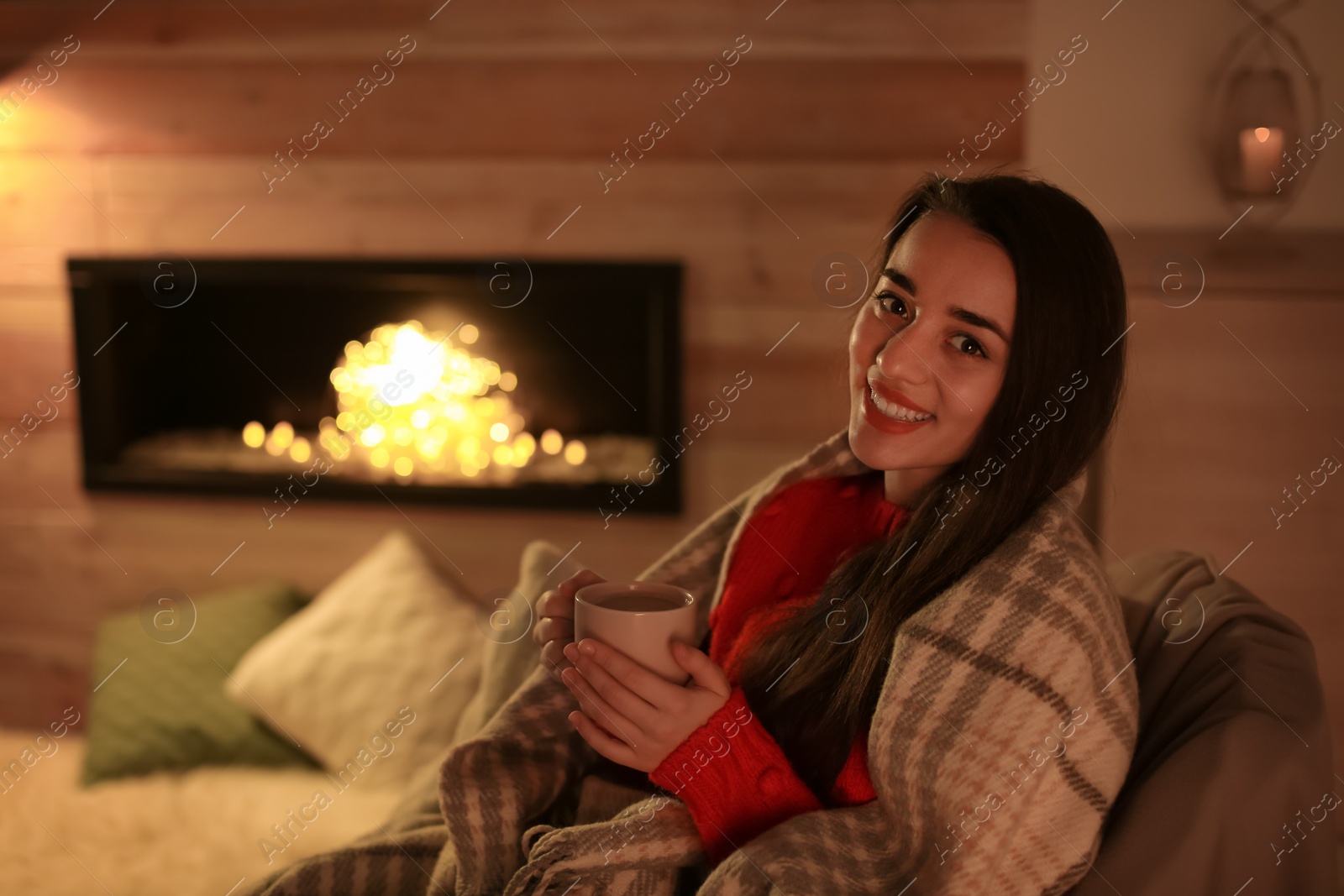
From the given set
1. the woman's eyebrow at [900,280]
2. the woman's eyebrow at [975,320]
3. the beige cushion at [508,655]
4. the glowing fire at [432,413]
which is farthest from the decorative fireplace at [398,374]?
the woman's eyebrow at [975,320]

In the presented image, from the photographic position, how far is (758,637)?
1190mm

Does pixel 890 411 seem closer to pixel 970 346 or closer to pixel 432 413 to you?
pixel 970 346

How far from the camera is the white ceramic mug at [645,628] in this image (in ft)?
3.28

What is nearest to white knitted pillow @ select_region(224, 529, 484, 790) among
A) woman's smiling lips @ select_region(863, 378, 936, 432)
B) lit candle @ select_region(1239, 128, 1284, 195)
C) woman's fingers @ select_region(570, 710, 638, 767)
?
woman's fingers @ select_region(570, 710, 638, 767)

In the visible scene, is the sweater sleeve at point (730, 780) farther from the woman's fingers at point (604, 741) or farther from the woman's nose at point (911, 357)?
the woman's nose at point (911, 357)

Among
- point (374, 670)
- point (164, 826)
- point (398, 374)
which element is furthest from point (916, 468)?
point (164, 826)

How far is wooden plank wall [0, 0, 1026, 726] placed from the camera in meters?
2.02

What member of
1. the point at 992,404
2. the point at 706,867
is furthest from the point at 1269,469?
the point at 706,867

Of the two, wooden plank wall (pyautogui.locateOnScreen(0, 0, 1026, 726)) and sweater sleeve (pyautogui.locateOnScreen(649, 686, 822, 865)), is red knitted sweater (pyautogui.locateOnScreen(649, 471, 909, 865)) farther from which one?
wooden plank wall (pyautogui.locateOnScreen(0, 0, 1026, 726))

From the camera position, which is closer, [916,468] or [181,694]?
[916,468]

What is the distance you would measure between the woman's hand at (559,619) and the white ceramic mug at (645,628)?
121 millimetres

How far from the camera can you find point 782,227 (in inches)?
81.7

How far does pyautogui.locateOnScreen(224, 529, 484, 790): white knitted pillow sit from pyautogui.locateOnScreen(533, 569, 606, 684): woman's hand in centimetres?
88

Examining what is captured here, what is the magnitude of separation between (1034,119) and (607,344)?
952 millimetres
